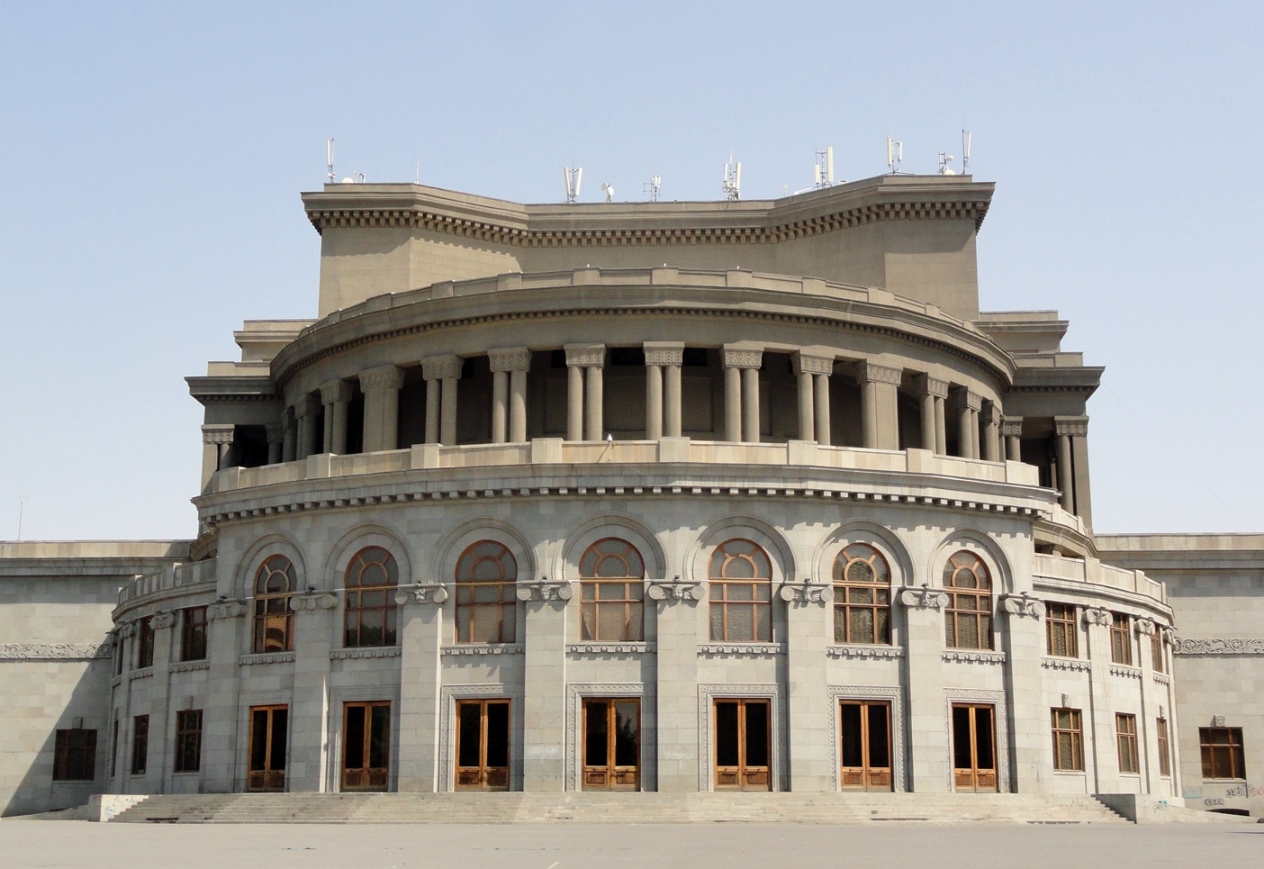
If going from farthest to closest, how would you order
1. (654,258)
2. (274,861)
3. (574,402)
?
(654,258) → (574,402) → (274,861)

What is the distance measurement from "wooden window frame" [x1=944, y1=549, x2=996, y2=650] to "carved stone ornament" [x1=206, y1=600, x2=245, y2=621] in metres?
22.9

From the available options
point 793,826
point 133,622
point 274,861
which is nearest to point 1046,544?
point 793,826

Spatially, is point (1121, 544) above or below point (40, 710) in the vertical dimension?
above

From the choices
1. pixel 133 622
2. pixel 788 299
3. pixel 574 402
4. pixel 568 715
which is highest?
pixel 788 299

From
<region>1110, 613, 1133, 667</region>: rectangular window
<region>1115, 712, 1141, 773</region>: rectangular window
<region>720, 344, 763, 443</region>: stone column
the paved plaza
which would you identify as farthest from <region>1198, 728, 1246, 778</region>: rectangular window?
the paved plaza

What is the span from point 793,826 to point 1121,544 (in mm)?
31845

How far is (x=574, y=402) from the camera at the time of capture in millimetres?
60125

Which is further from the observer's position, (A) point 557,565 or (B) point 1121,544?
(B) point 1121,544

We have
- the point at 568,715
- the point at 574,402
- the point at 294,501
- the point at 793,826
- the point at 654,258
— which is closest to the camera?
the point at 793,826

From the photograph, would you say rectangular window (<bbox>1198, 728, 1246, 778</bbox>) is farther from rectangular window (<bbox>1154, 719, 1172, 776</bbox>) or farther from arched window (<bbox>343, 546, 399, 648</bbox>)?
arched window (<bbox>343, 546, 399, 648</bbox>)

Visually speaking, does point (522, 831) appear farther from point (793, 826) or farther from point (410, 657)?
point (410, 657)

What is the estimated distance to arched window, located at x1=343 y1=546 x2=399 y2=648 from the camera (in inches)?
2052

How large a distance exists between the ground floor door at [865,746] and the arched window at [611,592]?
689 centimetres

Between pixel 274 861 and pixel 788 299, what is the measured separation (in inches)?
1475
